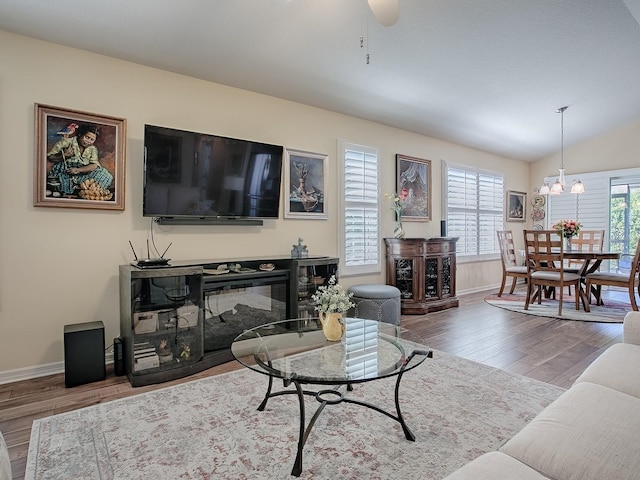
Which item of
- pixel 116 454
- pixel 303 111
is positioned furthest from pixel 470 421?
pixel 303 111

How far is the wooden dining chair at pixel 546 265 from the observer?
4.78 meters

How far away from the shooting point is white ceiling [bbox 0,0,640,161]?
269 cm

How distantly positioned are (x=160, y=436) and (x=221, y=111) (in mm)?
2966

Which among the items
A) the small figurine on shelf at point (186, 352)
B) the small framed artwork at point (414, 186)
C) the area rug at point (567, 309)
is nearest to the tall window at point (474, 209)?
the small framed artwork at point (414, 186)

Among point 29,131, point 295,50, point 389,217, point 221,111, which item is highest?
point 295,50

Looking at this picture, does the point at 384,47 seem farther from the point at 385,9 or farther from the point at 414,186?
the point at 414,186

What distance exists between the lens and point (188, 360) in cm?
292

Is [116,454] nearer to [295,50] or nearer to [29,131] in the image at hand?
[29,131]

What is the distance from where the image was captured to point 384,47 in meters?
3.39

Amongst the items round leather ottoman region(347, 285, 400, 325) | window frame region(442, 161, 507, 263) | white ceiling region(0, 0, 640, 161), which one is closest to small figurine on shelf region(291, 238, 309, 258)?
round leather ottoman region(347, 285, 400, 325)

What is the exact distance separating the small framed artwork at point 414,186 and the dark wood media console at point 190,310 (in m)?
2.46

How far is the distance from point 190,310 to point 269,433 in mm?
1386

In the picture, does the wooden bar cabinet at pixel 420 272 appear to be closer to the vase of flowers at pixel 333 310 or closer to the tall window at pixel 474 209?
the tall window at pixel 474 209

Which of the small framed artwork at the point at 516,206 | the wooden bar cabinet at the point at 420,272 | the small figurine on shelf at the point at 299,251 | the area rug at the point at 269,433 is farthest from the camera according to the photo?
the small framed artwork at the point at 516,206
